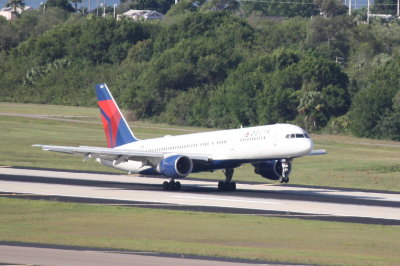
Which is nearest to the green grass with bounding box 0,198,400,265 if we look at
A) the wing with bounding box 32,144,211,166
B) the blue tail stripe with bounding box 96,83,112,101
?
the wing with bounding box 32,144,211,166

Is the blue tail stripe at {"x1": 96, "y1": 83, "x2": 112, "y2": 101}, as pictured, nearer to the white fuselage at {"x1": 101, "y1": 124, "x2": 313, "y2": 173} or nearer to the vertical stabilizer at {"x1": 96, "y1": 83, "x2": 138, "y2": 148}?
the vertical stabilizer at {"x1": 96, "y1": 83, "x2": 138, "y2": 148}

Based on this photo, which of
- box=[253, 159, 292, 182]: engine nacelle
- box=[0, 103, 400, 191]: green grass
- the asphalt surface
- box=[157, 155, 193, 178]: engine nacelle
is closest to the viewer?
the asphalt surface

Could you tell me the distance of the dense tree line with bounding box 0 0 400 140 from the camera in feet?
378

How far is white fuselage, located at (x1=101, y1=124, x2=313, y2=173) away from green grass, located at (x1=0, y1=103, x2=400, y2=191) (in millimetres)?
12209

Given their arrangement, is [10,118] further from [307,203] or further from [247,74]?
[307,203]

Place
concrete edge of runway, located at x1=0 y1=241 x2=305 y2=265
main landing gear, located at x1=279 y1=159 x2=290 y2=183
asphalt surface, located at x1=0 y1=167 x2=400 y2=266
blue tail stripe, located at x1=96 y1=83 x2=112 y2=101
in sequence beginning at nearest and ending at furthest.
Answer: asphalt surface, located at x1=0 y1=167 x2=400 y2=266 → concrete edge of runway, located at x1=0 y1=241 x2=305 y2=265 → main landing gear, located at x1=279 y1=159 x2=290 y2=183 → blue tail stripe, located at x1=96 y1=83 x2=112 y2=101

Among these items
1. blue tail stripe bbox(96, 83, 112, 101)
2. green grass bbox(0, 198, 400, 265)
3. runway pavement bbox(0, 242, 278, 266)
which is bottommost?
green grass bbox(0, 198, 400, 265)

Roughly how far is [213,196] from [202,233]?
15648mm

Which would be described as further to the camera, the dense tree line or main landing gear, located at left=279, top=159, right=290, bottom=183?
the dense tree line

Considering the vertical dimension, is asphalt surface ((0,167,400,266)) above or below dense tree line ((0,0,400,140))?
below

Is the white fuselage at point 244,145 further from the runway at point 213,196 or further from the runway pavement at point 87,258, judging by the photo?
the runway pavement at point 87,258

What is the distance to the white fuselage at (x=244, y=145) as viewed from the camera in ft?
176

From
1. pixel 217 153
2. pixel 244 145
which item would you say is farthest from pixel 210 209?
pixel 217 153

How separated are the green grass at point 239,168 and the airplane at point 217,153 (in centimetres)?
1192
